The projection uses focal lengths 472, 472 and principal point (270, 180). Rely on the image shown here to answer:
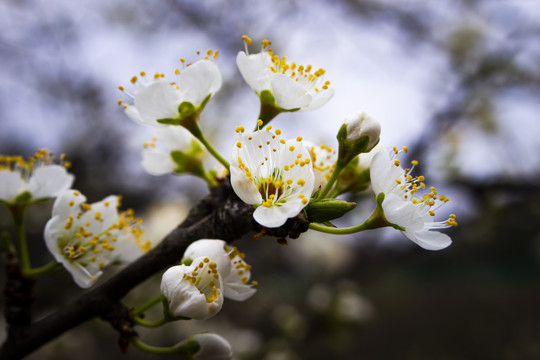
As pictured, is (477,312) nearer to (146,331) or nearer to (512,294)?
(512,294)

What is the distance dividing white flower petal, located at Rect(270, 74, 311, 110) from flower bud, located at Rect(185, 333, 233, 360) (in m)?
0.42

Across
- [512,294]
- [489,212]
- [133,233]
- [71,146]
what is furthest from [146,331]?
[512,294]

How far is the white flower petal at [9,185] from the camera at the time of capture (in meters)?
0.88

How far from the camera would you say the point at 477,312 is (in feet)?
18.5

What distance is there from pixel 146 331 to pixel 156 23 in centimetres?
253

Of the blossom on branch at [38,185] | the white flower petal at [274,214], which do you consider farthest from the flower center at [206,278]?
the blossom on branch at [38,185]

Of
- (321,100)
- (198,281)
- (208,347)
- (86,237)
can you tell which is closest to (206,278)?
(198,281)

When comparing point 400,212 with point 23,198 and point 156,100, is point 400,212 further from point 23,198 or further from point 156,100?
point 23,198

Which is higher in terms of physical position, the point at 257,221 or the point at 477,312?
the point at 257,221

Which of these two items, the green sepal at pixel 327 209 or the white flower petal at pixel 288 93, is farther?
the white flower petal at pixel 288 93

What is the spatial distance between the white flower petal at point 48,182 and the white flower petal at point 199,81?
12.0 inches

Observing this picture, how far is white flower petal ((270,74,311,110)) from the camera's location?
30.6 inches

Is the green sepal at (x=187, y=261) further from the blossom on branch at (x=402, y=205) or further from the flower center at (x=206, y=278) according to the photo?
the blossom on branch at (x=402, y=205)

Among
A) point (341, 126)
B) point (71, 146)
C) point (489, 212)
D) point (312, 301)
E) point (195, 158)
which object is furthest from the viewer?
point (71, 146)
